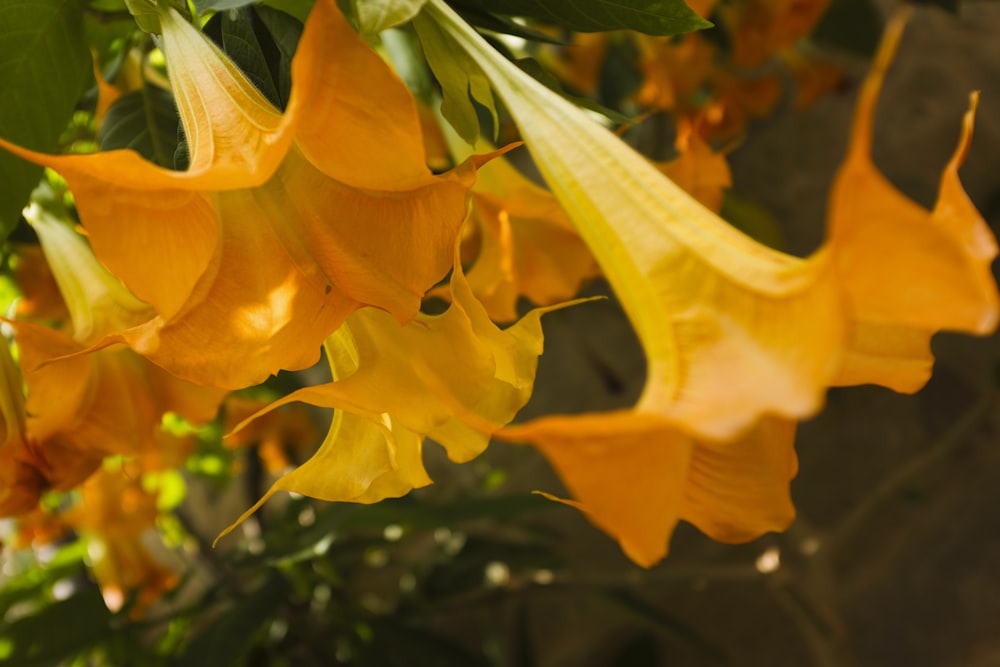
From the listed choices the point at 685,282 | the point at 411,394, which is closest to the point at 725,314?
the point at 685,282

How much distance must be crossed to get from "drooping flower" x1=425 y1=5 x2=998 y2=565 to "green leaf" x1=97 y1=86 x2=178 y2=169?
0.24 meters

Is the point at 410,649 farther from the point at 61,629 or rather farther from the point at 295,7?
the point at 295,7

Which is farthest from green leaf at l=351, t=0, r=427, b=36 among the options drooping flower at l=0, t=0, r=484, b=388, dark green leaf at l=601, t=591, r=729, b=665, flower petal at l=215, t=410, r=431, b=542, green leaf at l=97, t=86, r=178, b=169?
dark green leaf at l=601, t=591, r=729, b=665

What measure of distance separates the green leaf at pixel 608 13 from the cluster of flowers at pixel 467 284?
0.08 m

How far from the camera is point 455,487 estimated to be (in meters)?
1.43

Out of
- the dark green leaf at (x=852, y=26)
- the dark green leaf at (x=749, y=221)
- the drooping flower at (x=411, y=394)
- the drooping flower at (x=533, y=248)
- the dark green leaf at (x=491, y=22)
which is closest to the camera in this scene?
the drooping flower at (x=411, y=394)

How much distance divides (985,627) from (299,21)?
128cm

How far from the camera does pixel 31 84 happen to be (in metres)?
0.41

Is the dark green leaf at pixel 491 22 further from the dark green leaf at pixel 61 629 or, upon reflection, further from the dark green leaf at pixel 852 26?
the dark green leaf at pixel 852 26

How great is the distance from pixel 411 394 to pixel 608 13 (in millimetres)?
180

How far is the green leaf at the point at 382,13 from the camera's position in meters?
0.27

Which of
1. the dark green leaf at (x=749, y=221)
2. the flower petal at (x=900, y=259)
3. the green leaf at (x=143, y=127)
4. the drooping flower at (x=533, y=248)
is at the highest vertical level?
the flower petal at (x=900, y=259)

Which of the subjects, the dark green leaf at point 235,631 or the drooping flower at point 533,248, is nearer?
the drooping flower at point 533,248

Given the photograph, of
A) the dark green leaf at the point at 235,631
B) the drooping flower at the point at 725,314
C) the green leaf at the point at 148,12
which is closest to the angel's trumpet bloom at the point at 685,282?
the drooping flower at the point at 725,314
